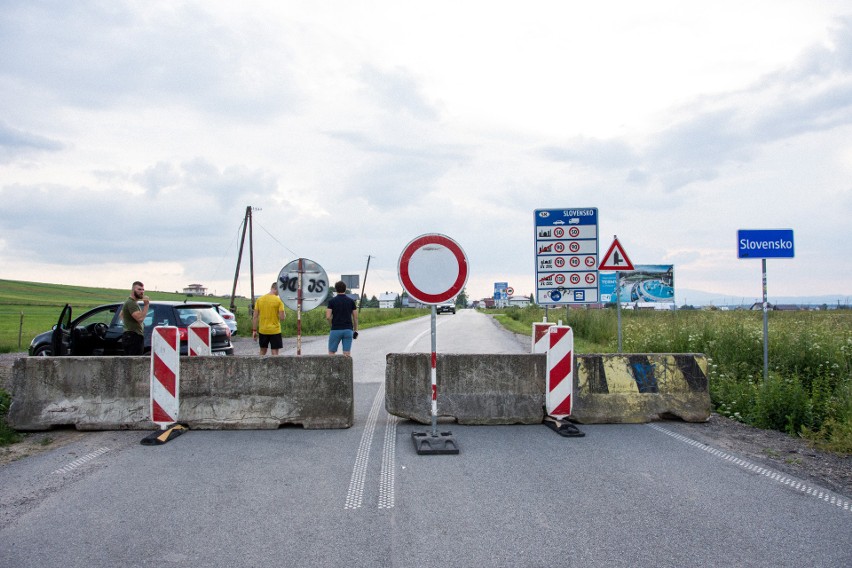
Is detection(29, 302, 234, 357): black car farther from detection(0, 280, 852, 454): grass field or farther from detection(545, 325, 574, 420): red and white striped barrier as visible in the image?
detection(0, 280, 852, 454): grass field

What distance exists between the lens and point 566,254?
14484 millimetres

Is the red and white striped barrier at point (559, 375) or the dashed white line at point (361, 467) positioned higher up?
the red and white striped barrier at point (559, 375)

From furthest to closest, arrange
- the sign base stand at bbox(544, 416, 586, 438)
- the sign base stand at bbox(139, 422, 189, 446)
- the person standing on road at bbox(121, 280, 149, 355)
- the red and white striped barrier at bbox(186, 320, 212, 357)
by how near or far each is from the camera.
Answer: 1. the red and white striped barrier at bbox(186, 320, 212, 357)
2. the person standing on road at bbox(121, 280, 149, 355)
3. the sign base stand at bbox(544, 416, 586, 438)
4. the sign base stand at bbox(139, 422, 189, 446)

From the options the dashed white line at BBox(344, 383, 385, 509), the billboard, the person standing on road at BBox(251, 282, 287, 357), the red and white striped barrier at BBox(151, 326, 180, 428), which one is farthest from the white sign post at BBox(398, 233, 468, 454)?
the billboard

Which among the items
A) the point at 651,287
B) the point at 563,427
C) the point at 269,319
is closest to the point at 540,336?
the point at 563,427

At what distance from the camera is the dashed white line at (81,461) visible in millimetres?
5809

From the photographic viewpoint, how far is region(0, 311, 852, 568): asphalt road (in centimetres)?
376

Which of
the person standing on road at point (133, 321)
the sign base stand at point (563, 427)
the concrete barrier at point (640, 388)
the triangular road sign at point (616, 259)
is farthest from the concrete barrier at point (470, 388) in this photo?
the person standing on road at point (133, 321)

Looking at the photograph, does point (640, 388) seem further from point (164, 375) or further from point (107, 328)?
point (107, 328)

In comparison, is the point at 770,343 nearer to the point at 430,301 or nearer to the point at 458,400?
the point at 458,400

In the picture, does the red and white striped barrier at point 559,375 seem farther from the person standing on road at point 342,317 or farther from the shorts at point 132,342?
the shorts at point 132,342

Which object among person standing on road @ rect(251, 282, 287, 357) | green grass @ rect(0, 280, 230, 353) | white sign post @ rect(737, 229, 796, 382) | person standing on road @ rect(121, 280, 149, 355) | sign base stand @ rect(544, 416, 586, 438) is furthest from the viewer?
green grass @ rect(0, 280, 230, 353)

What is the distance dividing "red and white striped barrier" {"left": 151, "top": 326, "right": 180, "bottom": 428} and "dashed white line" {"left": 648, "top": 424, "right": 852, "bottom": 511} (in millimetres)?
6223

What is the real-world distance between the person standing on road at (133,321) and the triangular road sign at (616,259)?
8662 millimetres
